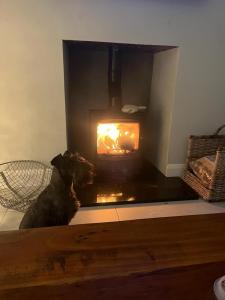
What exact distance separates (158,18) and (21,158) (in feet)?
5.83

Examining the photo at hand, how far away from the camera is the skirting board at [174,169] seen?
2.54 m

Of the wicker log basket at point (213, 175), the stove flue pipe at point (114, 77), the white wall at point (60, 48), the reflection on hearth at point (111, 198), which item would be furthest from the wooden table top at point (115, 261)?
the stove flue pipe at point (114, 77)

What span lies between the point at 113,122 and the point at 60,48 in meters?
0.80

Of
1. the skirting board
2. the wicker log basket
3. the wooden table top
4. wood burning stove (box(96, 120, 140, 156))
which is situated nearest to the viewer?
the wooden table top

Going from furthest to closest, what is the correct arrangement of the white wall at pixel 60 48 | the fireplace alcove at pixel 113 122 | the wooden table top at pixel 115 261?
the fireplace alcove at pixel 113 122, the white wall at pixel 60 48, the wooden table top at pixel 115 261

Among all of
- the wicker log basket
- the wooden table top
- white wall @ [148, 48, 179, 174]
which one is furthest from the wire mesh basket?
the wooden table top

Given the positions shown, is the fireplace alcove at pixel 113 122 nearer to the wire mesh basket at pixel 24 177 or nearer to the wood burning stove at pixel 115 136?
the wood burning stove at pixel 115 136

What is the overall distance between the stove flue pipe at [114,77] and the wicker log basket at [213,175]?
843mm

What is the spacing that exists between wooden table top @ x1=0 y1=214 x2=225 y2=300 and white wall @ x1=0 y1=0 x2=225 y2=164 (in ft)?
5.67

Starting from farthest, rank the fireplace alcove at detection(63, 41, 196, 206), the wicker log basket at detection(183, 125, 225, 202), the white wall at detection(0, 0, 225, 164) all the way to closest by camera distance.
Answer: the fireplace alcove at detection(63, 41, 196, 206)
the wicker log basket at detection(183, 125, 225, 202)
the white wall at detection(0, 0, 225, 164)

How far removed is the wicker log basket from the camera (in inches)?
82.0

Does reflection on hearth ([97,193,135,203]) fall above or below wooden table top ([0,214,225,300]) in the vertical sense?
below

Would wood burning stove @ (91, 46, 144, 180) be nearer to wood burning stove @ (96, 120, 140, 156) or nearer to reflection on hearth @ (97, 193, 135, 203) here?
wood burning stove @ (96, 120, 140, 156)

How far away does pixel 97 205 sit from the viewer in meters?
2.01
